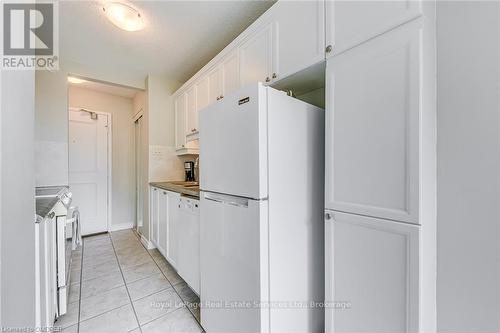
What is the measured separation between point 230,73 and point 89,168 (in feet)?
10.1

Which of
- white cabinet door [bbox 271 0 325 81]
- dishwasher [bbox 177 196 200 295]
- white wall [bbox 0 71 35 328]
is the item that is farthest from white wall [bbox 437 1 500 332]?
white wall [bbox 0 71 35 328]

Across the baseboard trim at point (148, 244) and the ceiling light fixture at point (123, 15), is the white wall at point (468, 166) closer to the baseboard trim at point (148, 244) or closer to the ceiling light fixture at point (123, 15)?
the ceiling light fixture at point (123, 15)

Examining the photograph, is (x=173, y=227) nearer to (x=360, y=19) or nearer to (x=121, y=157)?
(x=360, y=19)

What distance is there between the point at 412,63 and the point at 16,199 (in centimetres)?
151

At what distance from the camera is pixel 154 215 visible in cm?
270

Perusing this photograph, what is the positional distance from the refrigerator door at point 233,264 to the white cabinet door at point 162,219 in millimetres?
1120

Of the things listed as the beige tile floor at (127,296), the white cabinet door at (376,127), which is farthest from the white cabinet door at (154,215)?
the white cabinet door at (376,127)

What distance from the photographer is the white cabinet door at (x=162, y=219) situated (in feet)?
7.66

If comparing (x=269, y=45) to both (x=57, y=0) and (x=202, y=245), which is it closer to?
(x=202, y=245)

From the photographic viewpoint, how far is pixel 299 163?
3.84ft

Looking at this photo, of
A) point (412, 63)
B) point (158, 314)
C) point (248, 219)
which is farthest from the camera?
point (158, 314)

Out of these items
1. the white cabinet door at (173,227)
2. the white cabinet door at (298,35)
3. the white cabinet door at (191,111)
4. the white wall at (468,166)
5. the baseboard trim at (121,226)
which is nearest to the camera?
the white wall at (468,166)

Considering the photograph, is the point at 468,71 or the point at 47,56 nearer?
the point at 468,71

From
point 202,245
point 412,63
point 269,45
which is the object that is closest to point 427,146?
point 412,63
